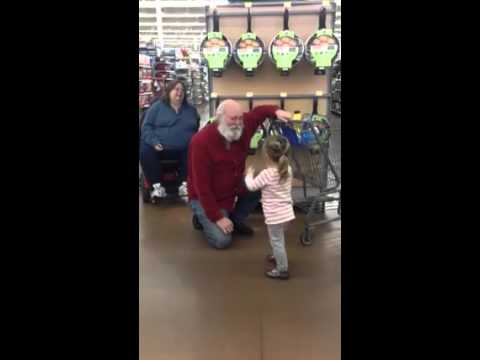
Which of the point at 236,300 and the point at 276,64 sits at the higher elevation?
the point at 276,64

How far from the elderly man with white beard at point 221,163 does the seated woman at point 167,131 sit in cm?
96

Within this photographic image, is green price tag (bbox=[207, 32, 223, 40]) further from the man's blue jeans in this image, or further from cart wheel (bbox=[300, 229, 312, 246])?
cart wheel (bbox=[300, 229, 312, 246])

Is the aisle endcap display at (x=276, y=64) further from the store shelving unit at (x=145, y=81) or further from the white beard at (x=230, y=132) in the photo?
the store shelving unit at (x=145, y=81)

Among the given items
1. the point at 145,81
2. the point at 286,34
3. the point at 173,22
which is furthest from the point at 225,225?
the point at 173,22

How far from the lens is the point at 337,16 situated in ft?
12.6

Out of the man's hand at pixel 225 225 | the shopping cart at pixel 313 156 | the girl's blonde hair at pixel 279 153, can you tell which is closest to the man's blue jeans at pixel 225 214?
the man's hand at pixel 225 225

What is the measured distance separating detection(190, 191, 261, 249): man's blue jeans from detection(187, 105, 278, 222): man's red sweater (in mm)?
130

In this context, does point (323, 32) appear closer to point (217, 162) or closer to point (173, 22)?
point (217, 162)

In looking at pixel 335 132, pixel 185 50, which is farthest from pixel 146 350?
pixel 185 50

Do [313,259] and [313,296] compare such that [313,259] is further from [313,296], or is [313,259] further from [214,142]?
[214,142]

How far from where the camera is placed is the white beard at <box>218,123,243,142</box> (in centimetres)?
284

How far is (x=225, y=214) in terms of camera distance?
320 centimetres

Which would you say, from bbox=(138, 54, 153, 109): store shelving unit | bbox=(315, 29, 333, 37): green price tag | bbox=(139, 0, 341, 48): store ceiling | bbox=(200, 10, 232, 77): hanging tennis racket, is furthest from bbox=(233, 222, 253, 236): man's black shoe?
bbox=(139, 0, 341, 48): store ceiling

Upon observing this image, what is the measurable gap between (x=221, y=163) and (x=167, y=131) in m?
1.22
